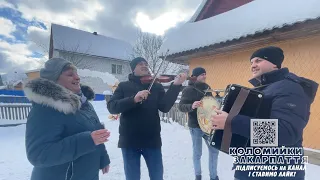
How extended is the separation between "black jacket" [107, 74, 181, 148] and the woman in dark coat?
66cm

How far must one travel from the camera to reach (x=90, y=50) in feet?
77.8

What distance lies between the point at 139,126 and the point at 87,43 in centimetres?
2461

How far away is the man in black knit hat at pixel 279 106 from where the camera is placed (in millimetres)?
1232

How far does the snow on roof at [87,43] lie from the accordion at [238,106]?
2354 centimetres

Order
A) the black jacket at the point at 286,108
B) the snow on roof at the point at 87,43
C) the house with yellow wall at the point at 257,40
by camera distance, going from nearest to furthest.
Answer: the black jacket at the point at 286,108, the house with yellow wall at the point at 257,40, the snow on roof at the point at 87,43

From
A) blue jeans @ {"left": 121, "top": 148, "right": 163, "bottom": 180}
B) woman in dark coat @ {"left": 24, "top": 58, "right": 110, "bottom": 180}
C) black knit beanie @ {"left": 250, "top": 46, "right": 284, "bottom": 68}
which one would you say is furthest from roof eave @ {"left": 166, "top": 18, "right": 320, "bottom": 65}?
woman in dark coat @ {"left": 24, "top": 58, "right": 110, "bottom": 180}

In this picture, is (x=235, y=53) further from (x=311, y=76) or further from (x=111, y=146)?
(x=111, y=146)

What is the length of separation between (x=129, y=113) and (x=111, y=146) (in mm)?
3111

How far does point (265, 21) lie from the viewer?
3795 mm

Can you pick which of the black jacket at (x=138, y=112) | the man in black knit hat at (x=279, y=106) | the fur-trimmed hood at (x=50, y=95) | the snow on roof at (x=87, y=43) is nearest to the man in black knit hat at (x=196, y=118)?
the black jacket at (x=138, y=112)

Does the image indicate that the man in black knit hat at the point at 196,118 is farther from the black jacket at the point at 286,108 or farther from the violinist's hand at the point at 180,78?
the black jacket at the point at 286,108

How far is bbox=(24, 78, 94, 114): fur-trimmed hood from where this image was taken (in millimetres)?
1459

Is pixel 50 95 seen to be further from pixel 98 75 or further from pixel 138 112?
pixel 98 75

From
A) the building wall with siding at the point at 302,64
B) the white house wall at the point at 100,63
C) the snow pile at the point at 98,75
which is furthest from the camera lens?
the white house wall at the point at 100,63
